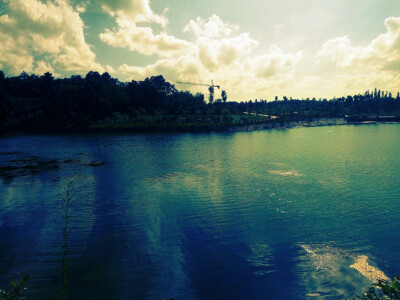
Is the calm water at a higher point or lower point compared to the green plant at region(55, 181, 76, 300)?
lower

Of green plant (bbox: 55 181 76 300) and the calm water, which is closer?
green plant (bbox: 55 181 76 300)

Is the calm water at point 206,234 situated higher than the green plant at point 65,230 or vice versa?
the green plant at point 65,230

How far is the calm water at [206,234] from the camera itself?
50.6 feet

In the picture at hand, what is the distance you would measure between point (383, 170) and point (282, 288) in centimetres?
4212

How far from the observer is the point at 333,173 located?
144 feet

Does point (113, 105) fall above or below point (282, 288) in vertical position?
above

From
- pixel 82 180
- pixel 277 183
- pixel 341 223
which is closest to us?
pixel 341 223

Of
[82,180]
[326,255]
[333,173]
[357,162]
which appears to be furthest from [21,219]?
[357,162]

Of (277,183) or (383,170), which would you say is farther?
(383,170)

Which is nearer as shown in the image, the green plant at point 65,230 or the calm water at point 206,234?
the green plant at point 65,230

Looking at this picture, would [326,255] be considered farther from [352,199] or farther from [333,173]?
[333,173]

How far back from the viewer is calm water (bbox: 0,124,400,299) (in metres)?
15.4

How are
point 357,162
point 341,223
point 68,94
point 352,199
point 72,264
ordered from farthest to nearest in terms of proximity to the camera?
point 68,94 → point 357,162 → point 352,199 → point 341,223 → point 72,264

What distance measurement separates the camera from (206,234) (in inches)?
866
